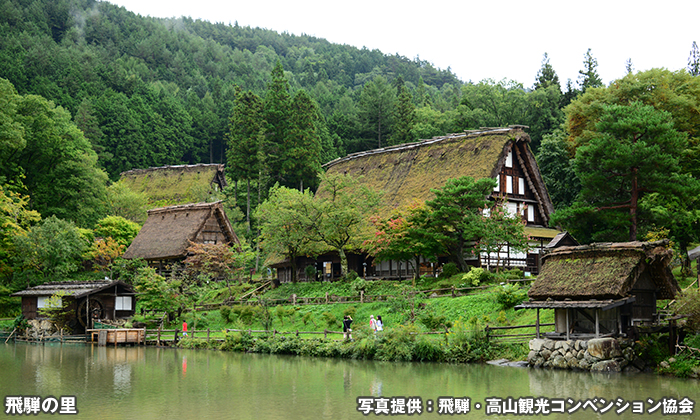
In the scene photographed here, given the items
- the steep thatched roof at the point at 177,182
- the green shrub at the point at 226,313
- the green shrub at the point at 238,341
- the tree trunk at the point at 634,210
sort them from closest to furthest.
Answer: the green shrub at the point at 238,341 < the tree trunk at the point at 634,210 < the green shrub at the point at 226,313 < the steep thatched roof at the point at 177,182

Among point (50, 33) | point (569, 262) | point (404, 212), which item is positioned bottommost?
point (569, 262)

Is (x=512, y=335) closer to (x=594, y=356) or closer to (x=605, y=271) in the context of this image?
(x=594, y=356)

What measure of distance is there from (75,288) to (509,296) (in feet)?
88.1

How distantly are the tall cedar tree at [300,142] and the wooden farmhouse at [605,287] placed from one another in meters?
37.1

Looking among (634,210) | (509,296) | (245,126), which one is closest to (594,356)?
(509,296)

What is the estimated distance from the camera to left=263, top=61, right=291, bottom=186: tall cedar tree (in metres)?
59.1

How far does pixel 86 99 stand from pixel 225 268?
46118 millimetres

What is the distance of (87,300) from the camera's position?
38.2 meters

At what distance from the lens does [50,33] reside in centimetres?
10869

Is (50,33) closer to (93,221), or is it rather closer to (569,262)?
(93,221)

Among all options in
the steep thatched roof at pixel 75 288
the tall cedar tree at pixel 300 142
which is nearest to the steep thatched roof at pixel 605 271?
the steep thatched roof at pixel 75 288

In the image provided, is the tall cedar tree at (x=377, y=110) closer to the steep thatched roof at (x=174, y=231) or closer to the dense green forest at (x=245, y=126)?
the dense green forest at (x=245, y=126)

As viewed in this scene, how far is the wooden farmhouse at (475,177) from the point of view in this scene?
38.4 meters

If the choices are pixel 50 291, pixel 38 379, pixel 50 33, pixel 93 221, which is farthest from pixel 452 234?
pixel 50 33
